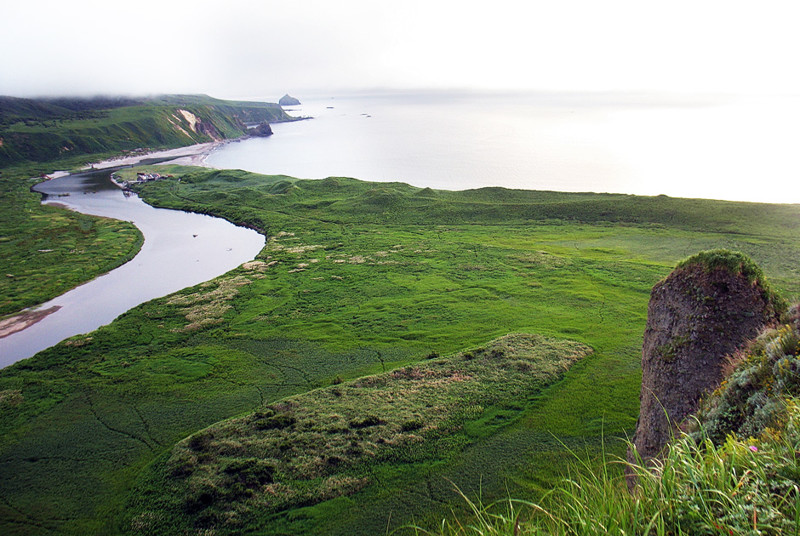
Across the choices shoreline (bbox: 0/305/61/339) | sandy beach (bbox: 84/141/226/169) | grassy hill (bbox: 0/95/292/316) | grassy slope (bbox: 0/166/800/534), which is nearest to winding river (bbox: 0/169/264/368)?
shoreline (bbox: 0/305/61/339)

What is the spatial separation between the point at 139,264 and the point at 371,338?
145 feet

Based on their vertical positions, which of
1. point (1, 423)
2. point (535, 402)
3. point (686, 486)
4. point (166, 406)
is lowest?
point (1, 423)

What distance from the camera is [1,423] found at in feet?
90.6

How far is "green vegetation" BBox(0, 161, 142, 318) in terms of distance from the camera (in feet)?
173

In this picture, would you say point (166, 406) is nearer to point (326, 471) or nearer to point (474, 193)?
point (326, 471)

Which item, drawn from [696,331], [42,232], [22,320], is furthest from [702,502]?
[42,232]

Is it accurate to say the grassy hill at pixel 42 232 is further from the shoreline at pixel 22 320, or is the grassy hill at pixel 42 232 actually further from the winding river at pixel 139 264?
the winding river at pixel 139 264

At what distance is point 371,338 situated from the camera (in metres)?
37.3

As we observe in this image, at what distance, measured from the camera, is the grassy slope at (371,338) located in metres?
21.2

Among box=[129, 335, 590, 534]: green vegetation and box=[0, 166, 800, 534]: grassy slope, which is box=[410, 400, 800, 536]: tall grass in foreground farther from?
box=[129, 335, 590, 534]: green vegetation

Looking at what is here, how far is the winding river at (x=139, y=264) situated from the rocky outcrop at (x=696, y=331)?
4651 centimetres

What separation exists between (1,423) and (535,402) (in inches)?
1269

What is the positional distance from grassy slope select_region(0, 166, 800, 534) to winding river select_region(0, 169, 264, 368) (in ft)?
16.9

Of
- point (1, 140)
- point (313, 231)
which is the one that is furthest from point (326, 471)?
point (1, 140)
